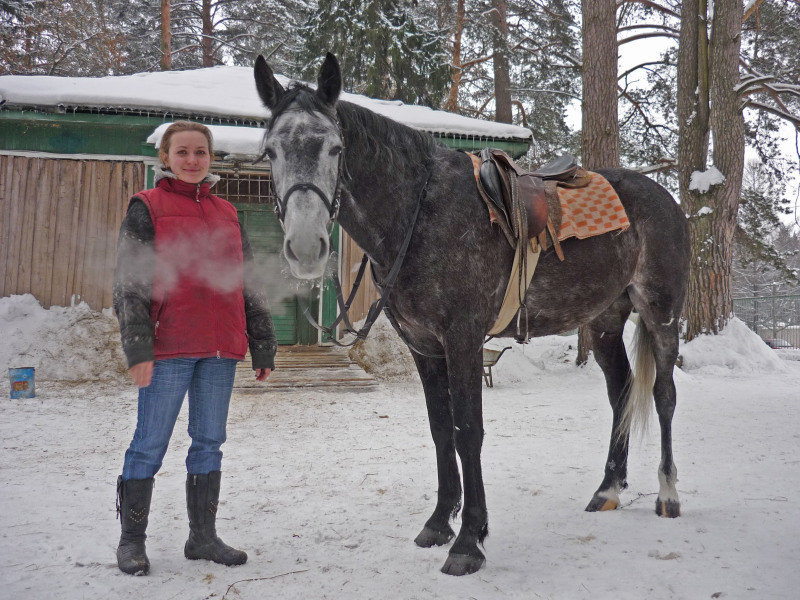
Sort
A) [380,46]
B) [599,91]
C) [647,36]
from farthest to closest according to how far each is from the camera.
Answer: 1. [380,46]
2. [647,36]
3. [599,91]

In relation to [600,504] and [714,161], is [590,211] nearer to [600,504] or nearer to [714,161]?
[600,504]

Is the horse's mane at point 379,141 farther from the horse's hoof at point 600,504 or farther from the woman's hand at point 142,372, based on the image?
the horse's hoof at point 600,504

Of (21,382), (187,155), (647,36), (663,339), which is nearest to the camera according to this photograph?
(187,155)

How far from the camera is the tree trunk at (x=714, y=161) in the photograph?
846cm

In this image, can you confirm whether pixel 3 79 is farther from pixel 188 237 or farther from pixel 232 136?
pixel 188 237

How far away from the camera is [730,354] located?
26.6 feet

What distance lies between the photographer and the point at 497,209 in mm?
2580

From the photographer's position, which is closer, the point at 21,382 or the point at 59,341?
the point at 21,382

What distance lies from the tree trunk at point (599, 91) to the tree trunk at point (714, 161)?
1.66 metres

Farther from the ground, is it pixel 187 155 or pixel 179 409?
pixel 187 155

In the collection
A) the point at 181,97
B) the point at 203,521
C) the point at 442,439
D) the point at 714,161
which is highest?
the point at 181,97

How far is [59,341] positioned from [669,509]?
810 cm

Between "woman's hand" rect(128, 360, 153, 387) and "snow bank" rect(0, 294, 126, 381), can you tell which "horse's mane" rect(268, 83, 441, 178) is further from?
"snow bank" rect(0, 294, 126, 381)

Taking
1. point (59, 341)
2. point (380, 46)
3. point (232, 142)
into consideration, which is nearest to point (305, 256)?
point (232, 142)
